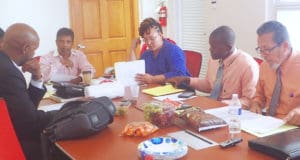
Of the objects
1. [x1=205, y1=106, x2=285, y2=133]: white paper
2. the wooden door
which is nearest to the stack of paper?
[x1=205, y1=106, x2=285, y2=133]: white paper

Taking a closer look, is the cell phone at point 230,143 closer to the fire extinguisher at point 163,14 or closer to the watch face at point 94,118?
the watch face at point 94,118

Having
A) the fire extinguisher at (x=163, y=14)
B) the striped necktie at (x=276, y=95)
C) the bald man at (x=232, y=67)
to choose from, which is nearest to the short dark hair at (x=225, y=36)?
the bald man at (x=232, y=67)

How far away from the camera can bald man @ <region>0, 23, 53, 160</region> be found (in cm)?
205

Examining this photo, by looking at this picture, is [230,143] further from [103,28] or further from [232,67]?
[103,28]

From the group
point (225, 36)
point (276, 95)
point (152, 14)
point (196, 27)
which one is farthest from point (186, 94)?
point (152, 14)

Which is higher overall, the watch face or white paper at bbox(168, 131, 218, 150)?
the watch face

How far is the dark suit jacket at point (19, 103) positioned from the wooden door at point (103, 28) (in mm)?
3130

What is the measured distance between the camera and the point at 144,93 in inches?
111

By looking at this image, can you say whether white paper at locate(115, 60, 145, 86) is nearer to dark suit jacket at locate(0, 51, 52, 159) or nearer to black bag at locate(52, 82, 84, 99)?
black bag at locate(52, 82, 84, 99)

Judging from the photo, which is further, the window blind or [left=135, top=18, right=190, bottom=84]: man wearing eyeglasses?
the window blind

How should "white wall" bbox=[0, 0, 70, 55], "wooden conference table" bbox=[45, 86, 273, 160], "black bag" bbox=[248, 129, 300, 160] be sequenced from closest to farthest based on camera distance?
"black bag" bbox=[248, 129, 300, 160] < "wooden conference table" bbox=[45, 86, 273, 160] < "white wall" bbox=[0, 0, 70, 55]

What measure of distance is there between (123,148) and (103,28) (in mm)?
3854

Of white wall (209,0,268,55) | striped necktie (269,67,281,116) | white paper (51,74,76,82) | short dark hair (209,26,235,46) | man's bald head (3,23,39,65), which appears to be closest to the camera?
man's bald head (3,23,39,65)

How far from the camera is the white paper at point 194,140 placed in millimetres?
1735
